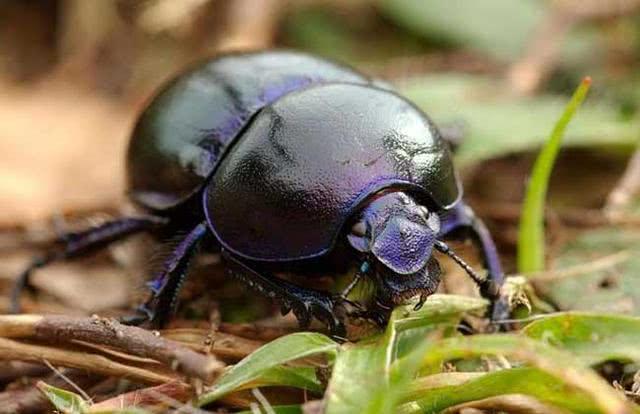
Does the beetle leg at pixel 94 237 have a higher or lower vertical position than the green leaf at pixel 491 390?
lower

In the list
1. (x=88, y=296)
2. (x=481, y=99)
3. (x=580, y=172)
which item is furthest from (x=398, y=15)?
(x=88, y=296)

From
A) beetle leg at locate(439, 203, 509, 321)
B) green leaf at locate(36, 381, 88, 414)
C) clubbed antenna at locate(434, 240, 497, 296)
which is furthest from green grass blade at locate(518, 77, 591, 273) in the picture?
green leaf at locate(36, 381, 88, 414)

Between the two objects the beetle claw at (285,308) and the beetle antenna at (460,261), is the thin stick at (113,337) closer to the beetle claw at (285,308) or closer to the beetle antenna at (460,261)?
the beetle claw at (285,308)

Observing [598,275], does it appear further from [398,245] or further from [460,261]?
[398,245]

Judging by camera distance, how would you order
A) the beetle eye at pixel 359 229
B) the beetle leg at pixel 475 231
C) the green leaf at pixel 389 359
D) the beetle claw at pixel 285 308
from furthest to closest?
the beetle leg at pixel 475 231
the beetle claw at pixel 285 308
the beetle eye at pixel 359 229
the green leaf at pixel 389 359

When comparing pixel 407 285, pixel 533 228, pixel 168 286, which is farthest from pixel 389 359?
pixel 533 228

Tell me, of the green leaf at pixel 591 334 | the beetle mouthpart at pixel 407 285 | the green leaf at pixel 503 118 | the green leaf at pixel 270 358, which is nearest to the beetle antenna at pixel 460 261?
the beetle mouthpart at pixel 407 285
